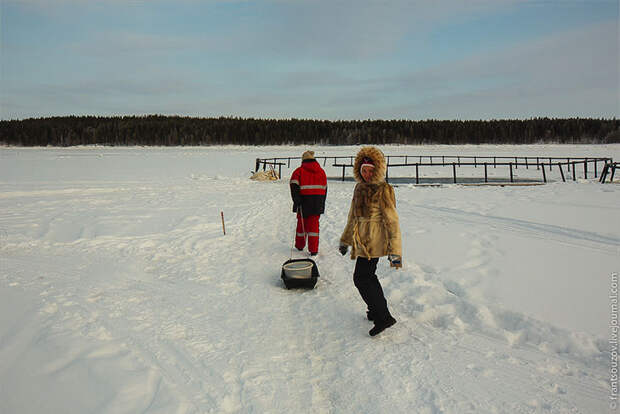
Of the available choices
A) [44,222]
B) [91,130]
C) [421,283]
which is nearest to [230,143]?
[91,130]

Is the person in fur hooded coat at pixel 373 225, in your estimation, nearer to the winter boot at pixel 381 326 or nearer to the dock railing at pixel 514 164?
the winter boot at pixel 381 326

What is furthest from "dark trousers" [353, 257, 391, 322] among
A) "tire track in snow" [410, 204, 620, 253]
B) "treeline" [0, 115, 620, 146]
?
"treeline" [0, 115, 620, 146]

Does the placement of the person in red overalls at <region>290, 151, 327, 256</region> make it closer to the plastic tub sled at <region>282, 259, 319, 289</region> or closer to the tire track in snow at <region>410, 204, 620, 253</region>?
the plastic tub sled at <region>282, 259, 319, 289</region>

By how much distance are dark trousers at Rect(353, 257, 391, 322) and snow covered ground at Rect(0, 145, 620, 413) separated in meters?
0.26

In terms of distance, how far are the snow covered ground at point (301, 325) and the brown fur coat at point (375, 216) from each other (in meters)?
0.88

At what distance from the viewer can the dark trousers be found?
→ 382 centimetres

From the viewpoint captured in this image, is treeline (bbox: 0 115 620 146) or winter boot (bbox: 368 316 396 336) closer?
winter boot (bbox: 368 316 396 336)

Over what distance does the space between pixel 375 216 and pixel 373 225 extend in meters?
0.09

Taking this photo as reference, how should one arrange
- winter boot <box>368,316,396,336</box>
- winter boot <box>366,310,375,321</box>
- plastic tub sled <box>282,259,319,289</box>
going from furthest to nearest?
plastic tub sled <box>282,259,319,289</box>
winter boot <box>366,310,375,321</box>
winter boot <box>368,316,396,336</box>

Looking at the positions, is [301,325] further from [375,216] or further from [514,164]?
[514,164]

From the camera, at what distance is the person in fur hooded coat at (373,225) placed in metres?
3.68

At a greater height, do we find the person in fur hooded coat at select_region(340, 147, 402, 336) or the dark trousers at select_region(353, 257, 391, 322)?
the person in fur hooded coat at select_region(340, 147, 402, 336)

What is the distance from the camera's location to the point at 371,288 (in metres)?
3.86

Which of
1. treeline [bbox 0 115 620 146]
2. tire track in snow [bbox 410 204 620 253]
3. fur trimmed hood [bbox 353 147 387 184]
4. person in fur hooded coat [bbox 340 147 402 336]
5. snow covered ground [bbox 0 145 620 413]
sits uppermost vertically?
treeline [bbox 0 115 620 146]
